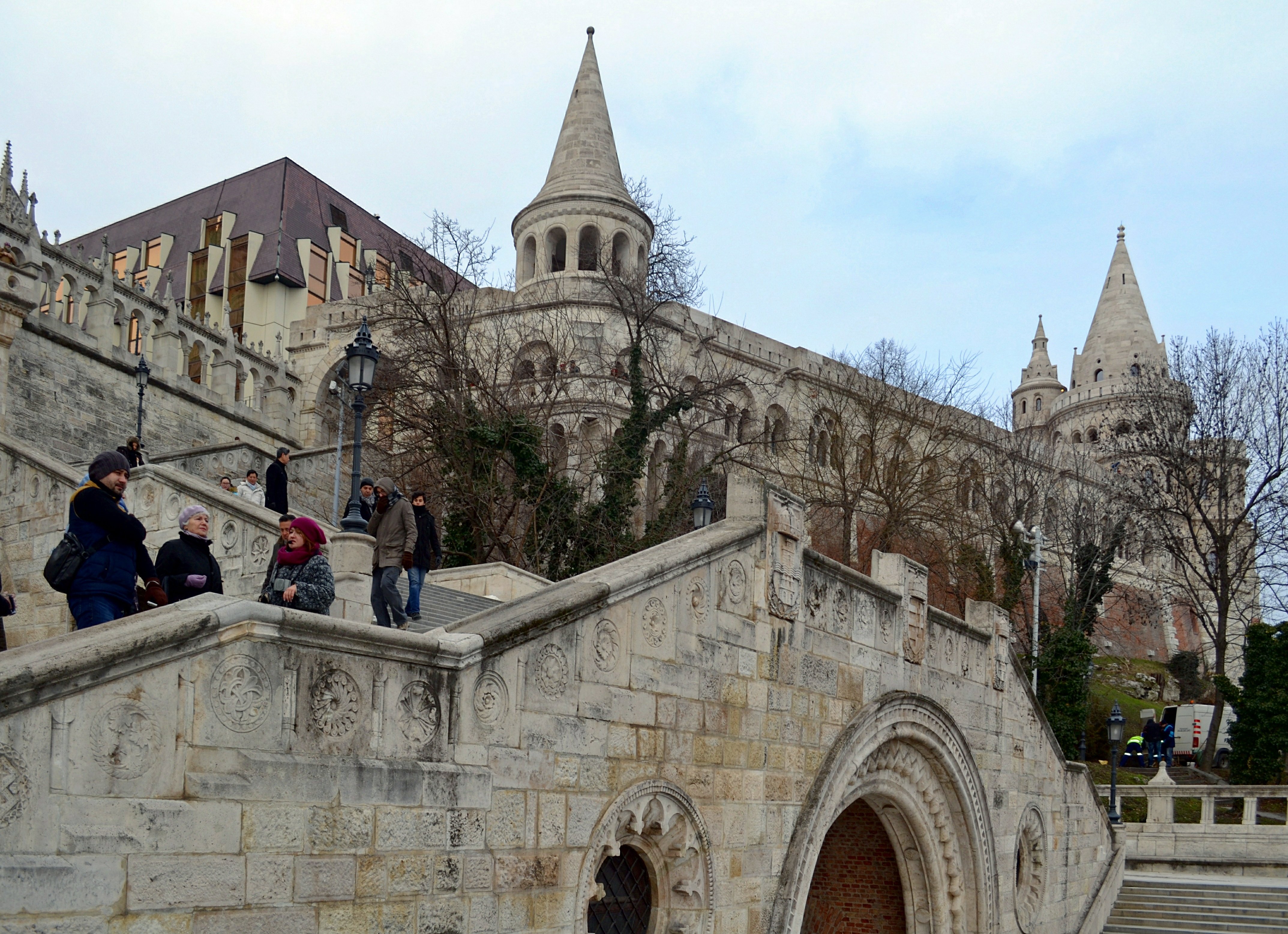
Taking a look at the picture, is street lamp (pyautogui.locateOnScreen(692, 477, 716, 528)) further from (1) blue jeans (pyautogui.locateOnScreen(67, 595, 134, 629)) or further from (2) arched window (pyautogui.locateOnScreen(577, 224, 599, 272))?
(2) arched window (pyautogui.locateOnScreen(577, 224, 599, 272))

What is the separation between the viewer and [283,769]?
571cm

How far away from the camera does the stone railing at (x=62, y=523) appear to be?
1223cm

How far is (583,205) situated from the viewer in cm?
3903

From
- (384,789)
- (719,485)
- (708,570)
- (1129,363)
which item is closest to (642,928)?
(708,570)

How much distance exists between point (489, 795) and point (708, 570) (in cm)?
275

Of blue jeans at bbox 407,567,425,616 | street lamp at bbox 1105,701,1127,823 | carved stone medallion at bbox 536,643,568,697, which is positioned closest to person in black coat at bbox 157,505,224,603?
carved stone medallion at bbox 536,643,568,697

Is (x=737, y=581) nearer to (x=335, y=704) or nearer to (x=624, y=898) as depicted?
(x=624, y=898)

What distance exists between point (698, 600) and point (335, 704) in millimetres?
3448

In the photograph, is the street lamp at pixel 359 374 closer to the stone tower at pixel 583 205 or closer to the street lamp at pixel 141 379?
the street lamp at pixel 141 379

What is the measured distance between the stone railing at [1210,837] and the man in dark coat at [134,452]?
52.3ft

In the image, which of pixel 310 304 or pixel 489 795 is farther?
pixel 310 304

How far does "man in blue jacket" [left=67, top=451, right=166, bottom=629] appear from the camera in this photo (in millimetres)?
6539

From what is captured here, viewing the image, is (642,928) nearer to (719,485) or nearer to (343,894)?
(343,894)

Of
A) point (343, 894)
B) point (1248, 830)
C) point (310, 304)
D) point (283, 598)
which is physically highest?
point (310, 304)
